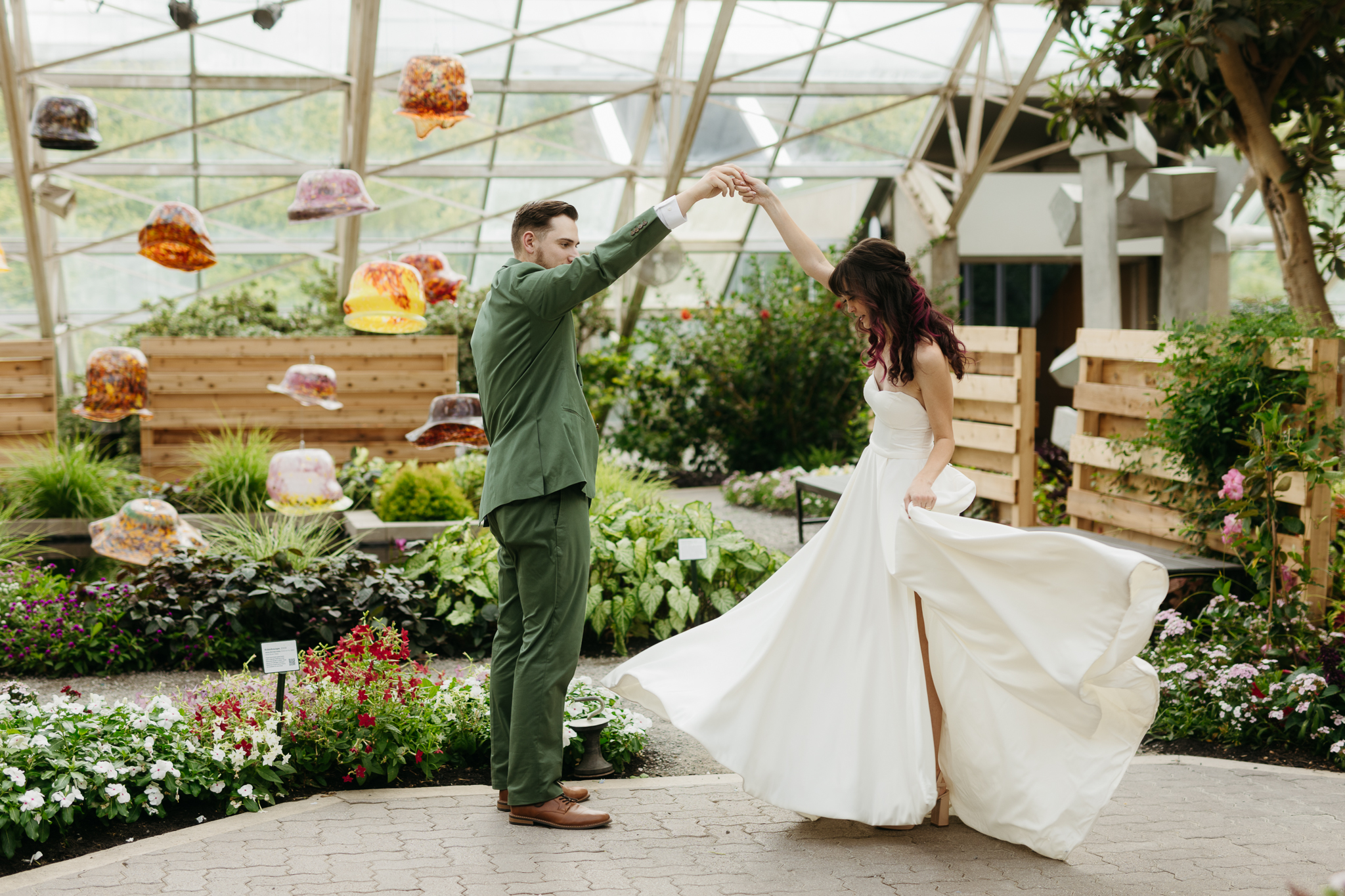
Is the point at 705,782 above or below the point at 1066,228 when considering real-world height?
below

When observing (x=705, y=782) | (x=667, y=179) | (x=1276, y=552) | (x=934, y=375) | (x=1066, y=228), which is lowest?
(x=705, y=782)

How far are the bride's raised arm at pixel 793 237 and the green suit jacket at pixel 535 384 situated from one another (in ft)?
1.29

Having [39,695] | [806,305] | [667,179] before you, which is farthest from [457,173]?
[39,695]

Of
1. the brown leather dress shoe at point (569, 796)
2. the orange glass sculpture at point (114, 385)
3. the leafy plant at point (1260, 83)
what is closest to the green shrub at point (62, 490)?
the orange glass sculpture at point (114, 385)

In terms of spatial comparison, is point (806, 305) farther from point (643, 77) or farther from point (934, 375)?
point (934, 375)

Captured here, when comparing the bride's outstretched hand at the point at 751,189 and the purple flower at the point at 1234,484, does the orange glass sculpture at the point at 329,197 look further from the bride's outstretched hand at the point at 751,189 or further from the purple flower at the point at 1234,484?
the purple flower at the point at 1234,484

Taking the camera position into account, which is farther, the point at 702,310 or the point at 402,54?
the point at 702,310

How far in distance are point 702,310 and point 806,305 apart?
4.00 feet

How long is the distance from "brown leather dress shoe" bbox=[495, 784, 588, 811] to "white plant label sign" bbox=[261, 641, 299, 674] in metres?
0.69

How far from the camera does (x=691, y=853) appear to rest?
2.77 metres

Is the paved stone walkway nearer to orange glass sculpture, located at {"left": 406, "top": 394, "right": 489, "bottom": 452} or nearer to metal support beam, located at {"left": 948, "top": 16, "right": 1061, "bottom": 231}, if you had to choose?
orange glass sculpture, located at {"left": 406, "top": 394, "right": 489, "bottom": 452}

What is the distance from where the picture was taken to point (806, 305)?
11.6 metres

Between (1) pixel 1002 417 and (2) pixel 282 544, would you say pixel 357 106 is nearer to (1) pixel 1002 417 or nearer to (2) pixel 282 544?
(2) pixel 282 544

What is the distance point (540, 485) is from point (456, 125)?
8.54 m
